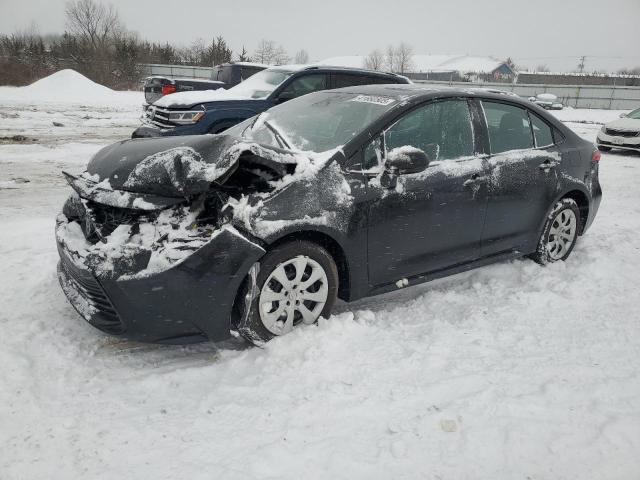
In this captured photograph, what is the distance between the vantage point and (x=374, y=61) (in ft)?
231

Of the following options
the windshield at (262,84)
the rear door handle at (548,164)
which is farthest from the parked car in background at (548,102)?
the rear door handle at (548,164)

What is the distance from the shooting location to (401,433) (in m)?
2.41

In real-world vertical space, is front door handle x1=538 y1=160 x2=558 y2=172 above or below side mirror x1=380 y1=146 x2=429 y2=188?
below

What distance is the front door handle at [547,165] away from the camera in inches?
168

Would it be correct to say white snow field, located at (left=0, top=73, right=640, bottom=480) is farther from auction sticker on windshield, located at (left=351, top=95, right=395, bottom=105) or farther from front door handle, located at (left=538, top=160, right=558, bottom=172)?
auction sticker on windshield, located at (left=351, top=95, right=395, bottom=105)

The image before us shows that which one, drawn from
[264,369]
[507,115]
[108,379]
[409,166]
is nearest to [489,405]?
[264,369]

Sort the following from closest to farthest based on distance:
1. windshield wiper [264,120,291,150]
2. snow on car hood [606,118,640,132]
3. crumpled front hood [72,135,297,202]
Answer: crumpled front hood [72,135,297,202] < windshield wiper [264,120,291,150] < snow on car hood [606,118,640,132]

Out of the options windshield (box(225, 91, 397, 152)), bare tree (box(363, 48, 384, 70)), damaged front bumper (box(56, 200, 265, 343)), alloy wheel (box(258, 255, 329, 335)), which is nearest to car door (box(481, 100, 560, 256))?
windshield (box(225, 91, 397, 152))

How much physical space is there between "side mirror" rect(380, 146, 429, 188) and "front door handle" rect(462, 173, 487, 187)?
1.78ft

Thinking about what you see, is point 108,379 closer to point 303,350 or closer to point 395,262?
point 303,350

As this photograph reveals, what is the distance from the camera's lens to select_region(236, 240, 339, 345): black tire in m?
2.90

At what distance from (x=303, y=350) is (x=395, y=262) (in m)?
0.95

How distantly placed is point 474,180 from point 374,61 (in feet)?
235

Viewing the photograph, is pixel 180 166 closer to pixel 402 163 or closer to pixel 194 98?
pixel 402 163
